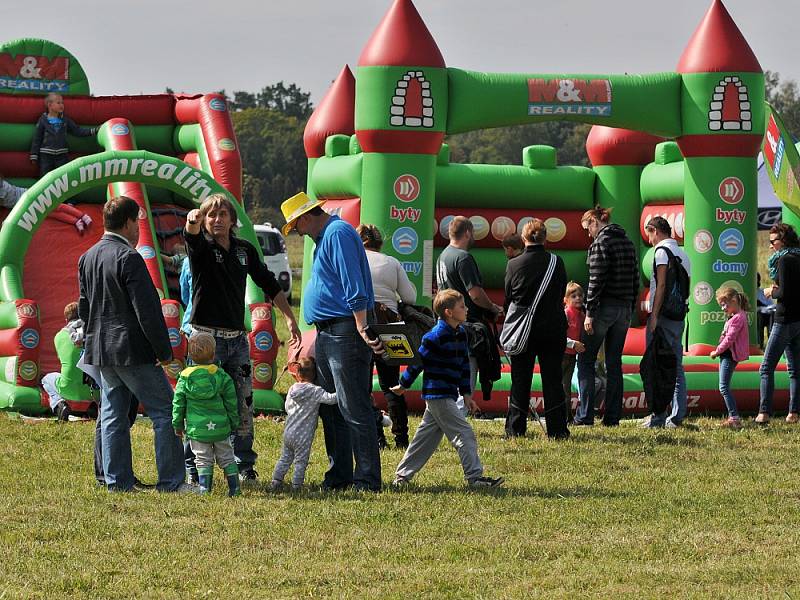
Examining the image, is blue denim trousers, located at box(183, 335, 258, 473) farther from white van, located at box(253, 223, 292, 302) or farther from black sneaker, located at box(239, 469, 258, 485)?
white van, located at box(253, 223, 292, 302)

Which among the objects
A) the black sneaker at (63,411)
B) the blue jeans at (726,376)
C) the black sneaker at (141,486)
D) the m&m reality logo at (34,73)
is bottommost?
the black sneaker at (141,486)

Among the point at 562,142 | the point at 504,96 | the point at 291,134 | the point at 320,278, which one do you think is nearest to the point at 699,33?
the point at 504,96

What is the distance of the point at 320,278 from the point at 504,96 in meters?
6.19

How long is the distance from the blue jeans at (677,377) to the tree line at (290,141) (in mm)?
45410

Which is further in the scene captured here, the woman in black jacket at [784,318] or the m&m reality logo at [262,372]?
the m&m reality logo at [262,372]

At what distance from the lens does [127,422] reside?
7.43 meters

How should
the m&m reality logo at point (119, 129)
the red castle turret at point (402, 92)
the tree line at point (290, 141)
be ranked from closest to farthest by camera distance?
1. the red castle turret at point (402, 92)
2. the m&m reality logo at point (119, 129)
3. the tree line at point (290, 141)

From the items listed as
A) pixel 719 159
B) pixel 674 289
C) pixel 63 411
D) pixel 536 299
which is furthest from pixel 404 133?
pixel 63 411

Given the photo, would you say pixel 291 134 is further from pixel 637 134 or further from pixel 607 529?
pixel 607 529

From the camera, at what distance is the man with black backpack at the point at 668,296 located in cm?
1023

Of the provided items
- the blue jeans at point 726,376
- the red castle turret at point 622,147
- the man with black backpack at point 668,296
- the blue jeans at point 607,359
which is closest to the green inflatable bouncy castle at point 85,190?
the blue jeans at point 607,359

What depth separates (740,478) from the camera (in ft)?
26.6

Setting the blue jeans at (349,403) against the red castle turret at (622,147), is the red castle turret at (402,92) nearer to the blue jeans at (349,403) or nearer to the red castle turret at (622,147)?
the red castle turret at (622,147)

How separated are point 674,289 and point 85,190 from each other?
7.11 m
